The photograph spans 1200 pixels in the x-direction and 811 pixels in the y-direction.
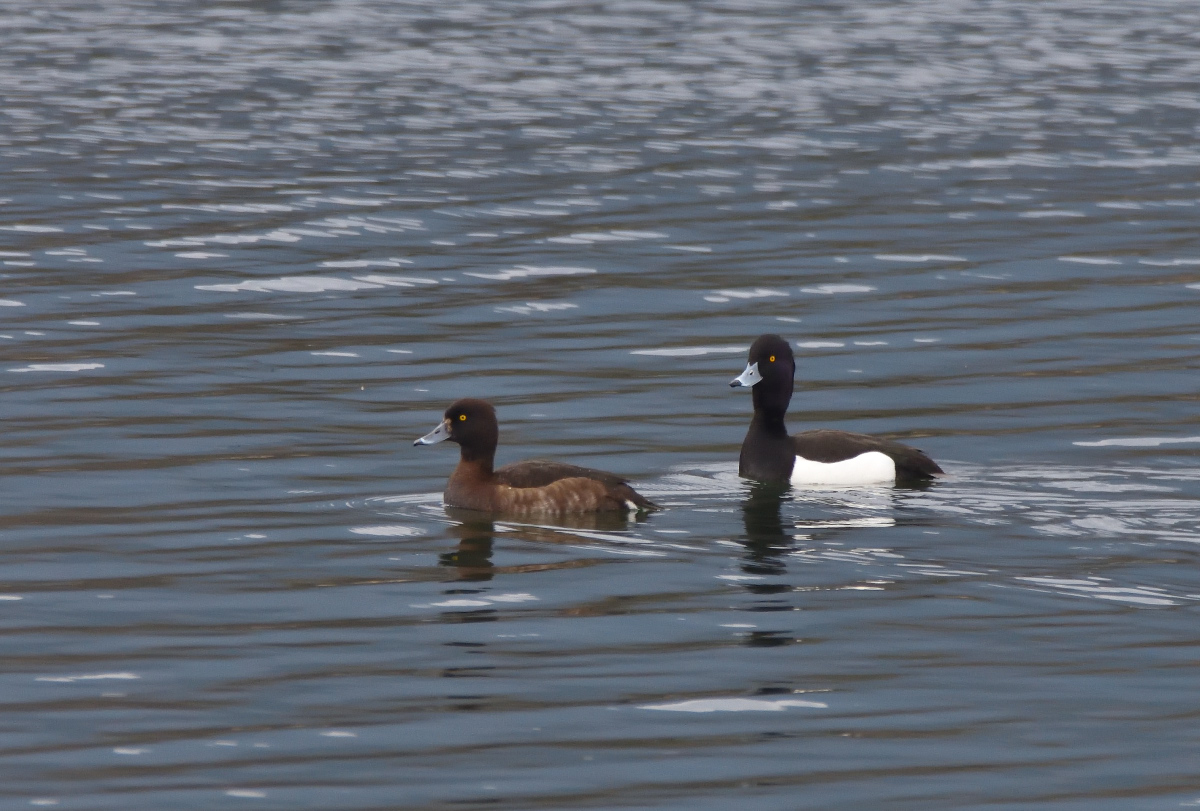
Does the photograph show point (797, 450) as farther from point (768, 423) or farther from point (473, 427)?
point (473, 427)

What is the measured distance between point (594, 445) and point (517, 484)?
87.8 inches

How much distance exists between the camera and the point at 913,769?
9.03 meters

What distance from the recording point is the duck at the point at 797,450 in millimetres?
14703

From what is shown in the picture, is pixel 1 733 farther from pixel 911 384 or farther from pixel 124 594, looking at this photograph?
pixel 911 384

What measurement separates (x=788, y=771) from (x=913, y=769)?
555 millimetres

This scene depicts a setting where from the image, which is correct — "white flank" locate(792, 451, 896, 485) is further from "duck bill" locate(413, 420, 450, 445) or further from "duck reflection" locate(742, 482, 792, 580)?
"duck bill" locate(413, 420, 450, 445)

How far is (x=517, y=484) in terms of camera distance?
13969 mm

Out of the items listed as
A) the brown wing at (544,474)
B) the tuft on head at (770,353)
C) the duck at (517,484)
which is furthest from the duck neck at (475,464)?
the tuft on head at (770,353)

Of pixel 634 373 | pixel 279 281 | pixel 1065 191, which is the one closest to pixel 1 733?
pixel 634 373

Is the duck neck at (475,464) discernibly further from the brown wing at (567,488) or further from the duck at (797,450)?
the duck at (797,450)

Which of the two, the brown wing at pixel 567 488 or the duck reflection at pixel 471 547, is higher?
the brown wing at pixel 567 488

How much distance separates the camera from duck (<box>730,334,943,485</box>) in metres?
14.7

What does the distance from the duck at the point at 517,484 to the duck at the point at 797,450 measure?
1.31 m

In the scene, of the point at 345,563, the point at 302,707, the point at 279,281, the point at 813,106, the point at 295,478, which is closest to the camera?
the point at 302,707
